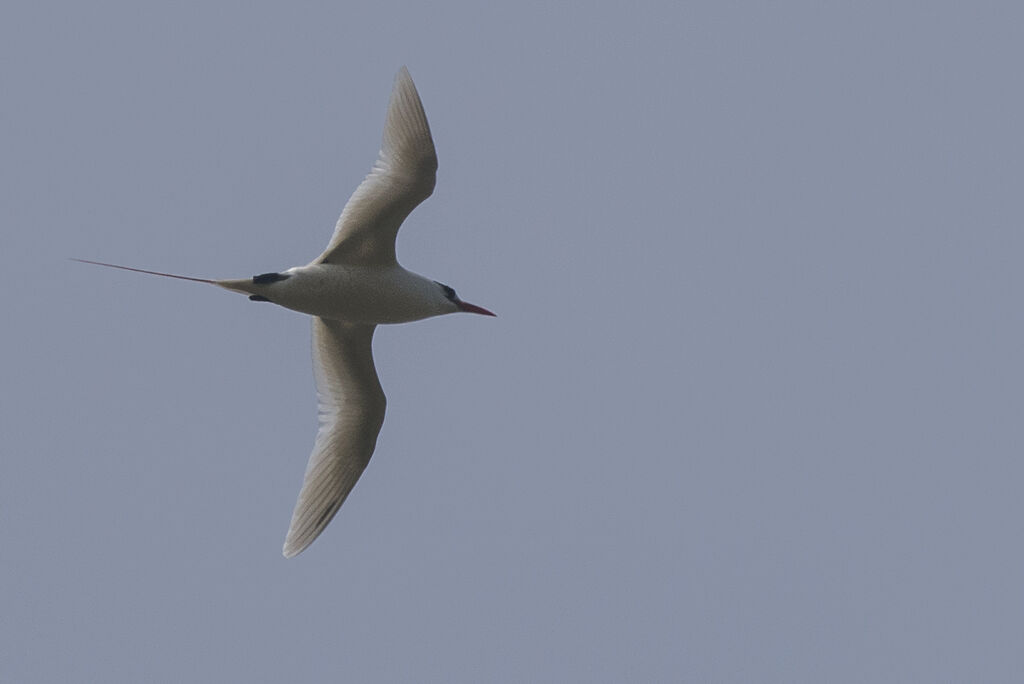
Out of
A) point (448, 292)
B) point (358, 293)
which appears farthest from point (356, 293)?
point (448, 292)

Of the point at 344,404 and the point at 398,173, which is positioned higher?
the point at 398,173

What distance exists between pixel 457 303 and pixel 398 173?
158 cm

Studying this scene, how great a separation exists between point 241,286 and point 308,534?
2.56 metres

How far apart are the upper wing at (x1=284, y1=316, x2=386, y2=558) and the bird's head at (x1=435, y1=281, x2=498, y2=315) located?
1.03 meters

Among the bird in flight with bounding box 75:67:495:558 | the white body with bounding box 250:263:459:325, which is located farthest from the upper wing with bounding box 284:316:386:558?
the white body with bounding box 250:263:459:325

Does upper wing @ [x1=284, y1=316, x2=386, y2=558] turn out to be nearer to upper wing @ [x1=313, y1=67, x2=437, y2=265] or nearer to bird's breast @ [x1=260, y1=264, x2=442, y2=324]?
bird's breast @ [x1=260, y1=264, x2=442, y2=324]

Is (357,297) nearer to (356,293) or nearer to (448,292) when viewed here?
(356,293)

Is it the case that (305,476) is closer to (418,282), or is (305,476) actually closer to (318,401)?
(318,401)

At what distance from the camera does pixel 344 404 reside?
1362cm

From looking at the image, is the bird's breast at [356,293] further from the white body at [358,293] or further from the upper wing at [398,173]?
the upper wing at [398,173]

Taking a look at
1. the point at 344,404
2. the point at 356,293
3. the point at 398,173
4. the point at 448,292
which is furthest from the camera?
the point at 344,404

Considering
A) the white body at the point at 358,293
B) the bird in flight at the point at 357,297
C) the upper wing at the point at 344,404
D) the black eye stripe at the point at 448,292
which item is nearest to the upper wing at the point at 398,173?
the bird in flight at the point at 357,297

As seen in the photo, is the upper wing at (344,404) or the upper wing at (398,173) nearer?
the upper wing at (398,173)

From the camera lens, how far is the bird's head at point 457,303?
1284cm
